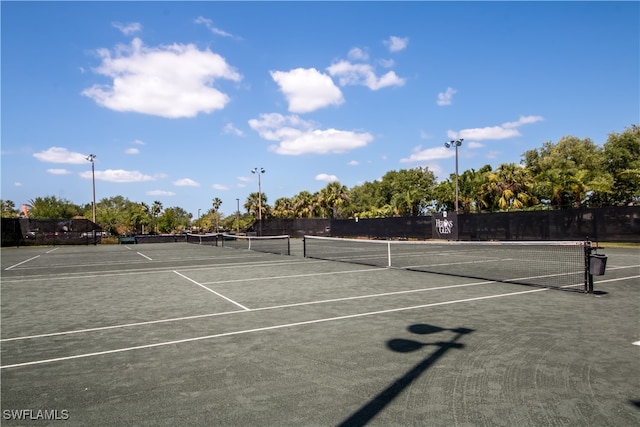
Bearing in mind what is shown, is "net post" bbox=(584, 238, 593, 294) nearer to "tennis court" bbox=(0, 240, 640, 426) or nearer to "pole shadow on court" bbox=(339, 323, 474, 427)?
"tennis court" bbox=(0, 240, 640, 426)

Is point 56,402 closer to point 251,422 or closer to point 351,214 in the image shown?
point 251,422

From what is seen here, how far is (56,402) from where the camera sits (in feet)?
13.7

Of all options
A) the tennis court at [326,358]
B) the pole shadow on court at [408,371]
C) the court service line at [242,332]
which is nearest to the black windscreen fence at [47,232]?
the tennis court at [326,358]

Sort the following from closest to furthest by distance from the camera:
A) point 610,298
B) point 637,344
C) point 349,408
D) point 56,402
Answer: point 349,408, point 56,402, point 637,344, point 610,298

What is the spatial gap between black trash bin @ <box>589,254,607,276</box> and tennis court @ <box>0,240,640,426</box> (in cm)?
58

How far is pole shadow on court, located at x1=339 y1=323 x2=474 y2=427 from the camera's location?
3773mm

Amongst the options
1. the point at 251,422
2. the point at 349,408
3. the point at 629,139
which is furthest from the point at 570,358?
the point at 629,139

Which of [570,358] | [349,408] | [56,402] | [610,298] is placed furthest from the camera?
[610,298]

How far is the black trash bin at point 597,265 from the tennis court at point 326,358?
58 cm

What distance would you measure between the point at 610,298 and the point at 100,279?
599 inches

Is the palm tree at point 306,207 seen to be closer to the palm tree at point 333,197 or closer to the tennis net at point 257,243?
the palm tree at point 333,197

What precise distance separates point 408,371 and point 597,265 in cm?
719

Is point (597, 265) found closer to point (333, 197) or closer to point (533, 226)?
point (533, 226)

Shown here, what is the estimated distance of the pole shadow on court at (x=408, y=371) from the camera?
12.4 feet
